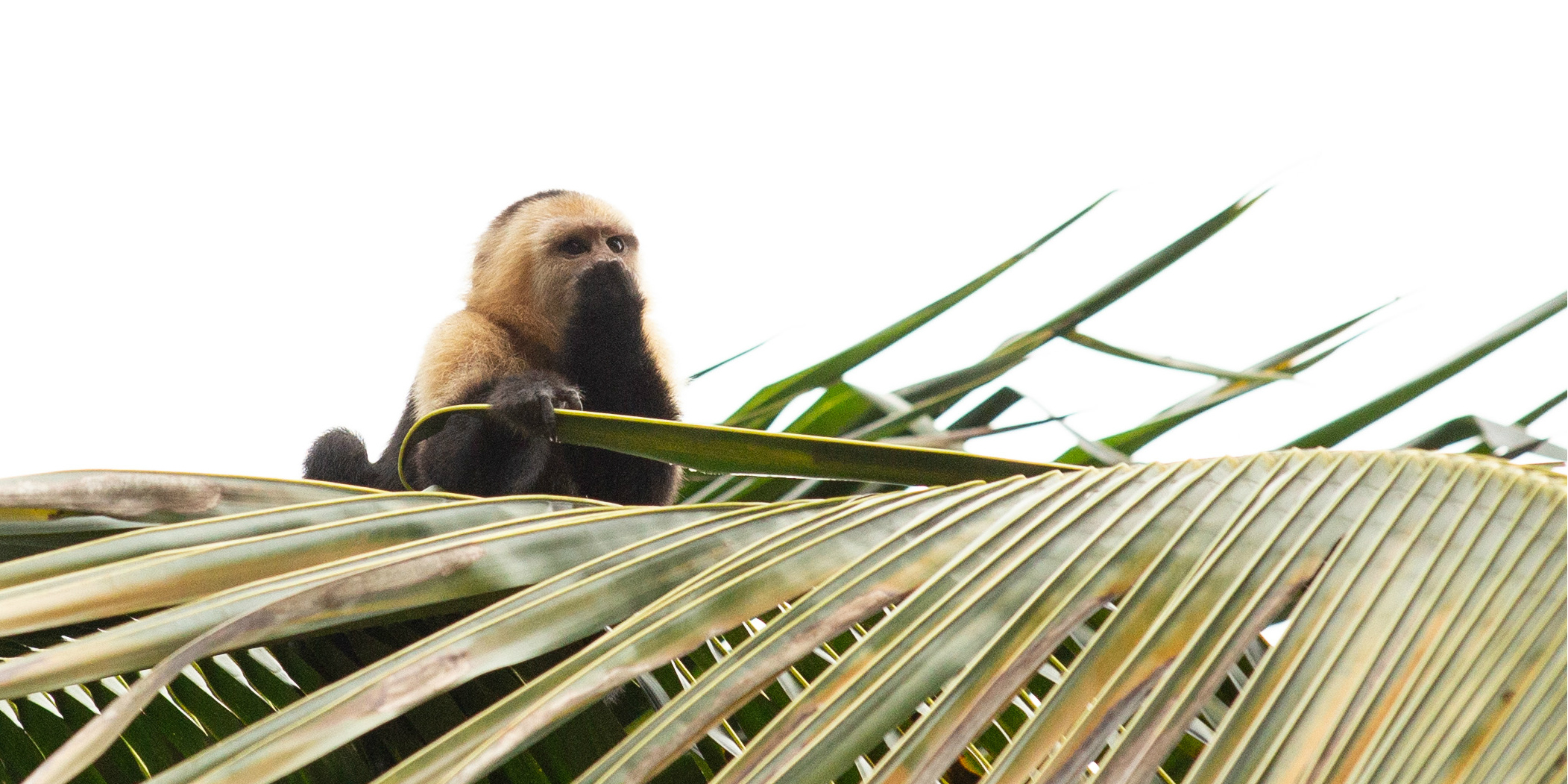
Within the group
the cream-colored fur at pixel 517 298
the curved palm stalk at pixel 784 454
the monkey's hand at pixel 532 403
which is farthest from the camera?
the cream-colored fur at pixel 517 298

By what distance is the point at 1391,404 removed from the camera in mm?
1829

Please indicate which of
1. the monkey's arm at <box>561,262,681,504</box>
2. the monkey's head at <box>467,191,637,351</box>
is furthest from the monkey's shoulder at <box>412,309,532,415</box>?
the monkey's arm at <box>561,262,681,504</box>

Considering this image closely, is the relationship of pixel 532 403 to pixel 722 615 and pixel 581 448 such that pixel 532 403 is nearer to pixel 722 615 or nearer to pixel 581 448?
pixel 581 448

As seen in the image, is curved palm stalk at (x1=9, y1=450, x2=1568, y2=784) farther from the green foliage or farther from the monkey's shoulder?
the monkey's shoulder

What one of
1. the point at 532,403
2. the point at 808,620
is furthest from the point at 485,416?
the point at 808,620

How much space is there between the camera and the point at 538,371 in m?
3.00

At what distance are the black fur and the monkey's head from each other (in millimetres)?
360

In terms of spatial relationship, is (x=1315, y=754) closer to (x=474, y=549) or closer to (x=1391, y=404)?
(x=474, y=549)

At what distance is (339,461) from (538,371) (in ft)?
2.29

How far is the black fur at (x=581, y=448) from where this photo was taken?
263 centimetres

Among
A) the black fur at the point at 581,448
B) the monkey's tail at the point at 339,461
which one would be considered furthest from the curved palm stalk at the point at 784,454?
the monkey's tail at the point at 339,461

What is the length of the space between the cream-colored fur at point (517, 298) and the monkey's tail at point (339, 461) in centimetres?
31

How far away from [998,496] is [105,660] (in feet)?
2.21

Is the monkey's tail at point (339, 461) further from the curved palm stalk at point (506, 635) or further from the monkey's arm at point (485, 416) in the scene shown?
the curved palm stalk at point (506, 635)
